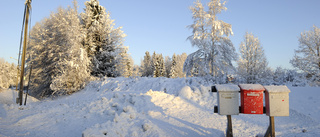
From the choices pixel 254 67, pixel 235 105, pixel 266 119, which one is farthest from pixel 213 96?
pixel 254 67

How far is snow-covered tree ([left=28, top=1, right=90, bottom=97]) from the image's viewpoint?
1616cm

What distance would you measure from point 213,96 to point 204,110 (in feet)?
6.83

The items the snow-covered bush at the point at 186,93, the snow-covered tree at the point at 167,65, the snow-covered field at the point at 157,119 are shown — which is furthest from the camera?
the snow-covered tree at the point at 167,65

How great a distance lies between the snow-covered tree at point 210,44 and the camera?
14.5 meters

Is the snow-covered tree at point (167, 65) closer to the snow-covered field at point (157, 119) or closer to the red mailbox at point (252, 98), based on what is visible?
the snow-covered field at point (157, 119)

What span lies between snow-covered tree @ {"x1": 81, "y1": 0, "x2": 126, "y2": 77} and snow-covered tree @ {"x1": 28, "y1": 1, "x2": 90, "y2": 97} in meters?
1.12

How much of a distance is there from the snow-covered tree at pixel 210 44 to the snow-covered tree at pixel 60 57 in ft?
33.2

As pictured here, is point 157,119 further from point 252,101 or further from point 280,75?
point 280,75

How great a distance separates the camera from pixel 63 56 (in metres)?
17.8

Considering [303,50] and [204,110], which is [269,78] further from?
[204,110]

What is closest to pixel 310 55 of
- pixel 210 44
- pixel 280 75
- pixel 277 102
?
pixel 280 75

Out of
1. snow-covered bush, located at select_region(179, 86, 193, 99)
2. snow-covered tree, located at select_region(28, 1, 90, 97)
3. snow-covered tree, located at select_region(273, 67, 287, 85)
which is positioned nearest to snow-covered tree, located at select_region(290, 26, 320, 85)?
snow-covered tree, located at select_region(273, 67, 287, 85)

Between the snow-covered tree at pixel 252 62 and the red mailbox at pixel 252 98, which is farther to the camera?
the snow-covered tree at pixel 252 62

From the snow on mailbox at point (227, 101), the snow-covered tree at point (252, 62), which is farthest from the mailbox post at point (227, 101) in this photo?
the snow-covered tree at point (252, 62)
